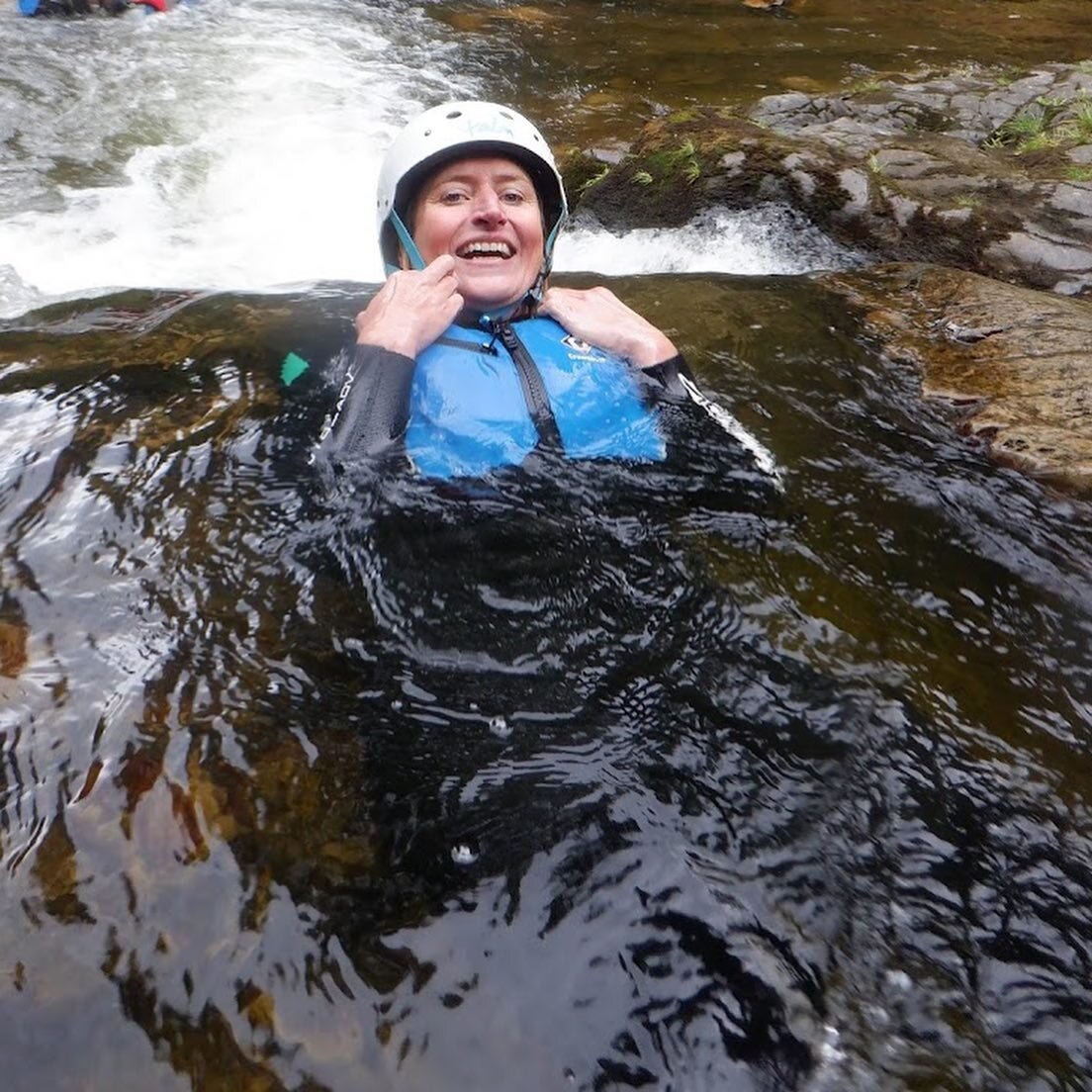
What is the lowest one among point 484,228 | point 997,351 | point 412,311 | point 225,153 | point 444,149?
point 225,153

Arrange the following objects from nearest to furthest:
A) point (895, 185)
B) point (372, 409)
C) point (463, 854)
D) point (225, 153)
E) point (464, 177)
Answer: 1. point (463, 854)
2. point (372, 409)
3. point (464, 177)
4. point (895, 185)
5. point (225, 153)

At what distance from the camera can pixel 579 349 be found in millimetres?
3793

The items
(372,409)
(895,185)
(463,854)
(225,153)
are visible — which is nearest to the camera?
(463,854)

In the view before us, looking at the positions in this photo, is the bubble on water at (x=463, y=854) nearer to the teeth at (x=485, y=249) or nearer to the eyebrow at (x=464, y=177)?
the teeth at (x=485, y=249)

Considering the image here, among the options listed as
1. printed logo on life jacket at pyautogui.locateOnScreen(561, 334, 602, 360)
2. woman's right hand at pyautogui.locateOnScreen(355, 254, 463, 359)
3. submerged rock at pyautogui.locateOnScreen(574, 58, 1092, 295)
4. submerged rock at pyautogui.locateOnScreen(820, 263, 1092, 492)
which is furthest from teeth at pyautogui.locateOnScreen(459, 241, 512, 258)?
submerged rock at pyautogui.locateOnScreen(574, 58, 1092, 295)

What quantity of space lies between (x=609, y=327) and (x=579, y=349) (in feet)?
0.72

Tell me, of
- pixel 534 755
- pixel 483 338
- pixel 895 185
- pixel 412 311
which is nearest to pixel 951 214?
pixel 895 185

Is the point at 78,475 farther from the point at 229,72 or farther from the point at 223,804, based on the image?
the point at 229,72

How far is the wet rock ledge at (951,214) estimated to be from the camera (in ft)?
13.6

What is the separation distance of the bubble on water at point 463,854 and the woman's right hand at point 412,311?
202cm

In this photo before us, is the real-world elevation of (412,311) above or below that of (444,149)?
below

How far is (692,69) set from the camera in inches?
453

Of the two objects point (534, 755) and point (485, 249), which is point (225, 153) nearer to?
point (485, 249)

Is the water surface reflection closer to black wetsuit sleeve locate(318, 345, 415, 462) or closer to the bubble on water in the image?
the bubble on water
